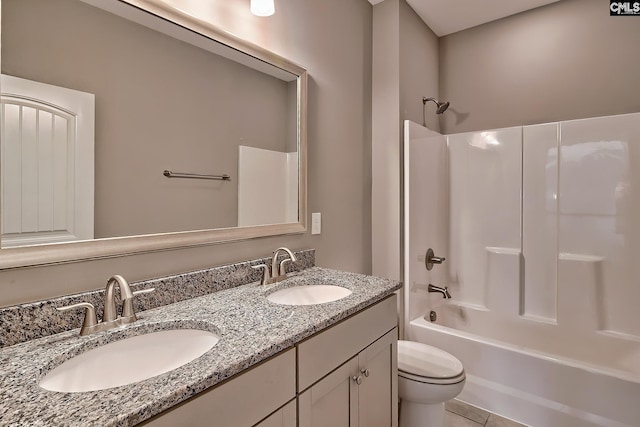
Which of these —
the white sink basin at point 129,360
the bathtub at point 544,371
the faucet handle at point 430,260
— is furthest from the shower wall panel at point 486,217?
the white sink basin at point 129,360

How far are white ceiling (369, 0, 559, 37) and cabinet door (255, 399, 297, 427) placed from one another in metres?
2.41

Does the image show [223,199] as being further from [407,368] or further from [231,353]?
[407,368]

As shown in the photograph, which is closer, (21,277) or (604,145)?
(21,277)

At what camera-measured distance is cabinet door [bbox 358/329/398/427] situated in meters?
1.22

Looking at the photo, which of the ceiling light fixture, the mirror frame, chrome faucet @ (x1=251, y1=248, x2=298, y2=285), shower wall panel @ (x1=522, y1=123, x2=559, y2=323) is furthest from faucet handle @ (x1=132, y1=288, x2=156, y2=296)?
shower wall panel @ (x1=522, y1=123, x2=559, y2=323)

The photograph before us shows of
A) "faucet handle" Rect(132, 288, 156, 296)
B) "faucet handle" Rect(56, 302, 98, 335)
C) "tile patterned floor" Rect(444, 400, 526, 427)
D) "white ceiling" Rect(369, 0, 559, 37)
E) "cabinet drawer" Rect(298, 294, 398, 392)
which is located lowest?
"tile patterned floor" Rect(444, 400, 526, 427)

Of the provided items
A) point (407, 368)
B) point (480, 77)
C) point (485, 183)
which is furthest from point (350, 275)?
point (480, 77)

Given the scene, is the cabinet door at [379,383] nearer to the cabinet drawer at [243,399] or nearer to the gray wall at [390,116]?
the cabinet drawer at [243,399]

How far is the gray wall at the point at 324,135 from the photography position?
3.85ft

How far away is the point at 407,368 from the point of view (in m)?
1.68

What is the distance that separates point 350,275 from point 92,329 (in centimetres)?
103

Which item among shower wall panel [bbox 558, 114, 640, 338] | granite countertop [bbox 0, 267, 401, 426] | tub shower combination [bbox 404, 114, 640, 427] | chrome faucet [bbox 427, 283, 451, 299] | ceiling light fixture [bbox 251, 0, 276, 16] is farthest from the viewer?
chrome faucet [bbox 427, 283, 451, 299]

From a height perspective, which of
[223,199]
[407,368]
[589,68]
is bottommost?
[407,368]

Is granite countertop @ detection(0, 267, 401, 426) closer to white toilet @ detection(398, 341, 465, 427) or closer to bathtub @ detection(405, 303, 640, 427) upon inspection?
white toilet @ detection(398, 341, 465, 427)
